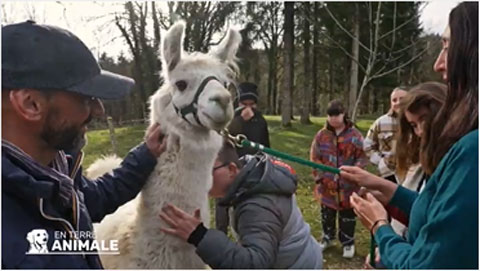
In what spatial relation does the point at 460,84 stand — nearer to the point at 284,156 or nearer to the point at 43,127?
the point at 284,156

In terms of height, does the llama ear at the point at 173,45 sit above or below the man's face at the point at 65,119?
above

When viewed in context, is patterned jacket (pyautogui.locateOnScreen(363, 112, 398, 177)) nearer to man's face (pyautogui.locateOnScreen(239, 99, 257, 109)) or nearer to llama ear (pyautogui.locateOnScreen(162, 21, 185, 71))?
man's face (pyautogui.locateOnScreen(239, 99, 257, 109))

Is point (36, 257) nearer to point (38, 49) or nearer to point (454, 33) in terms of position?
point (38, 49)

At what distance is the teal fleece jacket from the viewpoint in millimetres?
731

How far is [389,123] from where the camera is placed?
4.83ft

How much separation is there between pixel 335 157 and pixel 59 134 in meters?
→ 0.87

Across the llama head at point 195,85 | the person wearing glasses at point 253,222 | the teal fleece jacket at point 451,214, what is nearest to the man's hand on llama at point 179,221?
the person wearing glasses at point 253,222

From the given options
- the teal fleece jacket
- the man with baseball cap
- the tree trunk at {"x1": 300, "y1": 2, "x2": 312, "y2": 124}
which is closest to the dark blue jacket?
the man with baseball cap

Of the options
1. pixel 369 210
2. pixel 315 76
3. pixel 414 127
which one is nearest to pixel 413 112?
pixel 414 127

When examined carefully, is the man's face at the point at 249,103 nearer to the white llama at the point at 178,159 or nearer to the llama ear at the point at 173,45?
the white llama at the point at 178,159

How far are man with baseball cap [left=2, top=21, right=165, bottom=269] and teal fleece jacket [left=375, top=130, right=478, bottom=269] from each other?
1.98ft

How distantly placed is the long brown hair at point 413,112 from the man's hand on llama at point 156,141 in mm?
671

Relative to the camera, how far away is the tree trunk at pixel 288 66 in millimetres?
1409

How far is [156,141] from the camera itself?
1.21 meters
